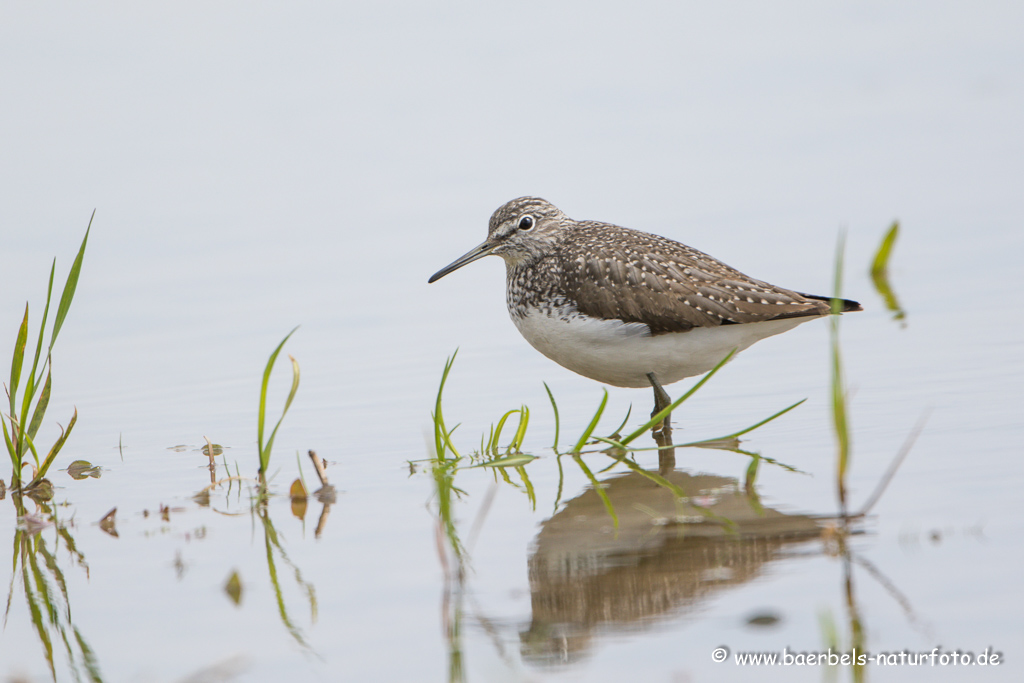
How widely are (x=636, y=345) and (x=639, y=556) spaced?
2.43 meters

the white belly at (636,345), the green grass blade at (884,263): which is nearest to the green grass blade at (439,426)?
the white belly at (636,345)

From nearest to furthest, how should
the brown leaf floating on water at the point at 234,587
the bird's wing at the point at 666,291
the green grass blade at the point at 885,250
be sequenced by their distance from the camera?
the brown leaf floating on water at the point at 234,587 → the bird's wing at the point at 666,291 → the green grass blade at the point at 885,250

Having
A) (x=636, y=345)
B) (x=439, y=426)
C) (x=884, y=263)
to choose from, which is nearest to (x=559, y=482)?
(x=439, y=426)

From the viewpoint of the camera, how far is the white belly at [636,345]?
275 inches

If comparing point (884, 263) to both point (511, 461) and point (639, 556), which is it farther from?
point (639, 556)

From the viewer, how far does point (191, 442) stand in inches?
291

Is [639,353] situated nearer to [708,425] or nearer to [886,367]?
[708,425]

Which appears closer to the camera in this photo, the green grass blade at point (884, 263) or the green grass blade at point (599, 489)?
the green grass blade at point (599, 489)

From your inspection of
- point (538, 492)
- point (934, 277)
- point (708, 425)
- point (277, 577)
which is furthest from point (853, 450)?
point (934, 277)

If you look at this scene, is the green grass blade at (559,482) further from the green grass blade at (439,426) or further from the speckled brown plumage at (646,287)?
the speckled brown plumage at (646,287)

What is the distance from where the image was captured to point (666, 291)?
7.04m

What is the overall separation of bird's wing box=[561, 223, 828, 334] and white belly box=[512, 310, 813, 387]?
3.2 inches

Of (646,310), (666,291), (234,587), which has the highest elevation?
(666,291)

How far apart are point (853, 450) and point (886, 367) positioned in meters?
2.01
